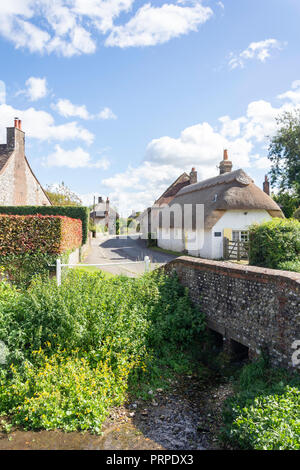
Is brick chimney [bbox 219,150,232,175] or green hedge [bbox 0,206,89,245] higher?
brick chimney [bbox 219,150,232,175]

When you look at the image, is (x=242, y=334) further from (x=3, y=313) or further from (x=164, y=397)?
(x=3, y=313)

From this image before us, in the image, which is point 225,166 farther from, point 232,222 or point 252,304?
point 252,304

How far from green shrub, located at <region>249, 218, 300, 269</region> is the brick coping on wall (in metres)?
4.36

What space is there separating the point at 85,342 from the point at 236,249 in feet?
46.6

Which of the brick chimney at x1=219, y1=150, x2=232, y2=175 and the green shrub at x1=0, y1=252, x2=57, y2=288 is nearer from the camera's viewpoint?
the green shrub at x1=0, y1=252, x2=57, y2=288

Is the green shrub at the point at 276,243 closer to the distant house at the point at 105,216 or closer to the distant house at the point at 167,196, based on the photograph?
the distant house at the point at 167,196

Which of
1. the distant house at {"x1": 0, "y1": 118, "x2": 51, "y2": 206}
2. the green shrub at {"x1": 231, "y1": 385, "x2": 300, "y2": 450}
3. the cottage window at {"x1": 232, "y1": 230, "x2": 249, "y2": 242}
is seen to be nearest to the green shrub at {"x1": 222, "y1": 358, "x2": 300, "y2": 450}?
the green shrub at {"x1": 231, "y1": 385, "x2": 300, "y2": 450}

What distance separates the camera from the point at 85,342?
7430 millimetres

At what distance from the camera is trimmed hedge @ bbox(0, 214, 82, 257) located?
1164 centimetres

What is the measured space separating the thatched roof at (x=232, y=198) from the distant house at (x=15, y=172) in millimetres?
12989

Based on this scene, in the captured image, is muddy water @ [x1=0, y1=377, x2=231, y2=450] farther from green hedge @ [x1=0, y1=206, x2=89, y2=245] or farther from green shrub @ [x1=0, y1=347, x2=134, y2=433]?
green hedge @ [x1=0, y1=206, x2=89, y2=245]

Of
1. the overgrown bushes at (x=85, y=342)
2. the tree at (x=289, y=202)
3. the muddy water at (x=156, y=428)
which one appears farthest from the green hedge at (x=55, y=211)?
the tree at (x=289, y=202)

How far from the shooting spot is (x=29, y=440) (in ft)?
16.9

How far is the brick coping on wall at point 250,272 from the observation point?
20.4 ft
